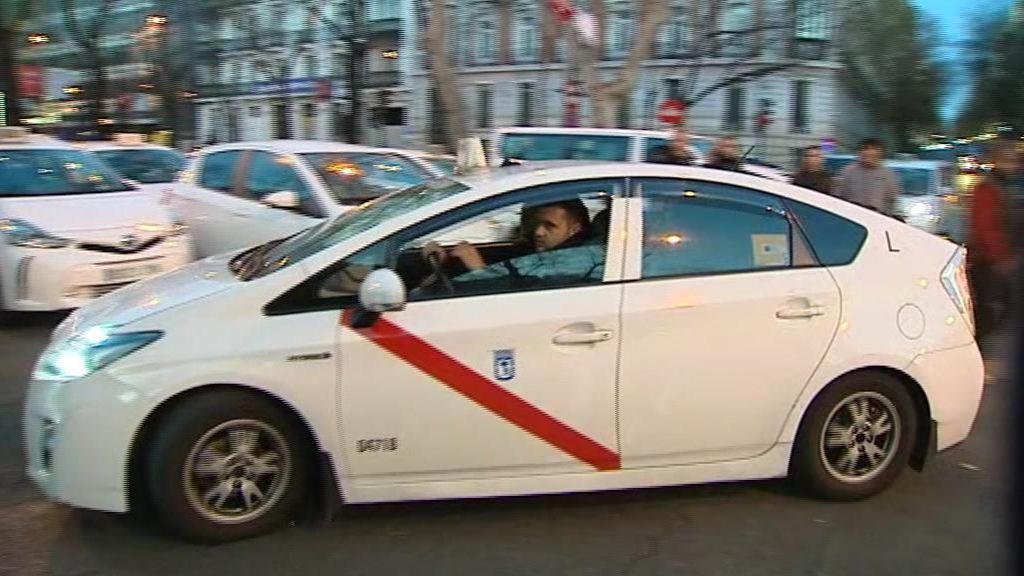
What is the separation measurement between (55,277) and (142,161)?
6195mm

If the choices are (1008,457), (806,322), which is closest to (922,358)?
(806,322)

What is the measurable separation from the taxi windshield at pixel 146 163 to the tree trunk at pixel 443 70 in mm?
6235

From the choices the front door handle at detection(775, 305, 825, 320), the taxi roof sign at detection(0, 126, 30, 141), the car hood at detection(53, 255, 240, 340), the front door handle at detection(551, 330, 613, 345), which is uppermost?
the taxi roof sign at detection(0, 126, 30, 141)

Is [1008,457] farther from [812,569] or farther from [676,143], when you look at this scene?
[676,143]

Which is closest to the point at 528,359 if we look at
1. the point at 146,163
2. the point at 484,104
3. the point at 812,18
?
the point at 146,163

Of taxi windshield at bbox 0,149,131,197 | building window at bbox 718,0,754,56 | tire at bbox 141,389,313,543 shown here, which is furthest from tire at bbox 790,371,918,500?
building window at bbox 718,0,754,56

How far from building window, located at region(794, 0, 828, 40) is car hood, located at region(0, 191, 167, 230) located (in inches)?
935

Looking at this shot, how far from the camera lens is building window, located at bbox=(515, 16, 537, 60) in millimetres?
50719

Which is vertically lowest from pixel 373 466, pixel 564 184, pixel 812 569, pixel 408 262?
pixel 812 569

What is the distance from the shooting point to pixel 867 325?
4160 mm

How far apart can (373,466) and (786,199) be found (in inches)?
82.6

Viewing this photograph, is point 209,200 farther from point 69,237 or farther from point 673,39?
point 673,39

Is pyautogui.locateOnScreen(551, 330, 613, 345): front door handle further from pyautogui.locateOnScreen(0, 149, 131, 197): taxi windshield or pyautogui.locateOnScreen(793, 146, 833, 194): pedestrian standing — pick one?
pyautogui.locateOnScreen(0, 149, 131, 197): taxi windshield

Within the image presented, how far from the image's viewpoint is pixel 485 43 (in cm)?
5291
